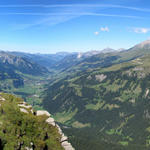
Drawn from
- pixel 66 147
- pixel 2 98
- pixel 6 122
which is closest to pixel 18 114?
pixel 6 122

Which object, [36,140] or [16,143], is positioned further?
[36,140]

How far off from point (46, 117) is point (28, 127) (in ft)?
54.3

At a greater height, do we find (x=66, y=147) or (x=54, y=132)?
(x=54, y=132)

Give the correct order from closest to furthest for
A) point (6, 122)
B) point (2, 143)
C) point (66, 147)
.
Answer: point (2, 143), point (6, 122), point (66, 147)

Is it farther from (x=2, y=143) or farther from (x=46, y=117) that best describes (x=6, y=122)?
(x=46, y=117)

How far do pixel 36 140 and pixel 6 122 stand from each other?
17414 millimetres

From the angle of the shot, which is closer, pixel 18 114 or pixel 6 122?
pixel 6 122

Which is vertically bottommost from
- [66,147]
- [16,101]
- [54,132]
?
[66,147]

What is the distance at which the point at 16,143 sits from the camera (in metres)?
82.8

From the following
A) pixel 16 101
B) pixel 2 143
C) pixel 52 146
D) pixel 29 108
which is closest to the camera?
pixel 2 143

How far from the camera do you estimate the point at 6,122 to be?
89500 mm

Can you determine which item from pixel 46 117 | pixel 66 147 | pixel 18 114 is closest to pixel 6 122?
pixel 18 114

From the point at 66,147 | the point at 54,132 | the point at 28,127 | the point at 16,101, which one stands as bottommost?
the point at 66,147

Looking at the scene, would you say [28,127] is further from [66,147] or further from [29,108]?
[66,147]
